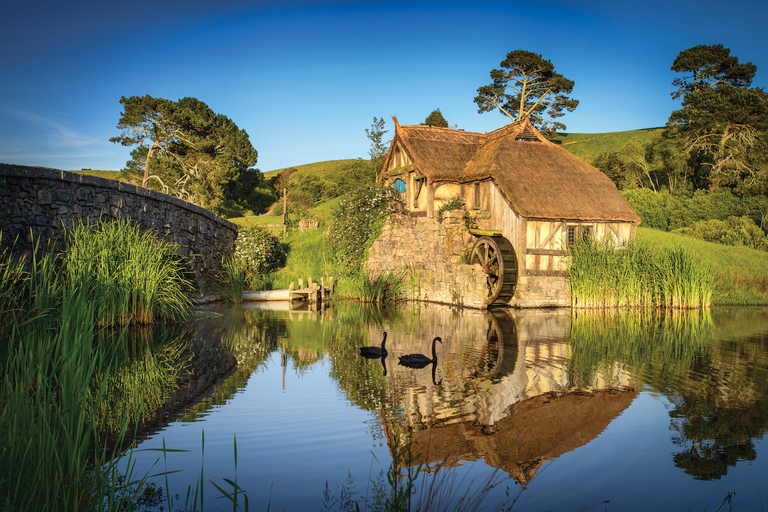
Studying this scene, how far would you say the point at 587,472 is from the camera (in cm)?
489

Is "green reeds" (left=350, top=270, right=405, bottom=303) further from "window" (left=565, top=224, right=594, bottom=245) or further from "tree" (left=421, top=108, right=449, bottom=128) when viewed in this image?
"tree" (left=421, top=108, right=449, bottom=128)

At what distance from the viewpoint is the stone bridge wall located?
32.7 ft

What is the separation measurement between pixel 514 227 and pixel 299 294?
800 cm

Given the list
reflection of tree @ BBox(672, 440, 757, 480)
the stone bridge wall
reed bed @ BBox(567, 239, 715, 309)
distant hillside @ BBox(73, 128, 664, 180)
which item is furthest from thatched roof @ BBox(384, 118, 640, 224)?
distant hillside @ BBox(73, 128, 664, 180)

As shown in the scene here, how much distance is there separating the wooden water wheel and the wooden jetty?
223 inches

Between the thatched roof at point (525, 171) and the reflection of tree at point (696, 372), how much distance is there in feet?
16.8

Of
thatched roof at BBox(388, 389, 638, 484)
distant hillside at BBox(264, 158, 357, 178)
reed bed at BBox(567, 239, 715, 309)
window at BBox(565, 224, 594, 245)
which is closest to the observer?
thatched roof at BBox(388, 389, 638, 484)

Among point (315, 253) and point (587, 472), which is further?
point (315, 253)

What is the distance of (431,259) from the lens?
2108cm

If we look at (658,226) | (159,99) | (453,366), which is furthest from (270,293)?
(658,226)

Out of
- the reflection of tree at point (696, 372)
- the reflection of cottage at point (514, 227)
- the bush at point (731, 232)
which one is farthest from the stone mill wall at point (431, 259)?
the bush at point (731, 232)

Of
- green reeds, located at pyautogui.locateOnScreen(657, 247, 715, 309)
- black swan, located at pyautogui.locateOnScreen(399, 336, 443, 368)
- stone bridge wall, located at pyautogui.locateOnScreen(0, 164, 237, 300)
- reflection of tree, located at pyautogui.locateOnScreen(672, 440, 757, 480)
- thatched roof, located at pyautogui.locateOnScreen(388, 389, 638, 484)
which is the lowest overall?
reflection of tree, located at pyautogui.locateOnScreen(672, 440, 757, 480)

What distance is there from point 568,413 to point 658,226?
35803 millimetres

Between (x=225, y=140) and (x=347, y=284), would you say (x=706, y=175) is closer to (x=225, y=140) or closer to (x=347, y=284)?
(x=347, y=284)
